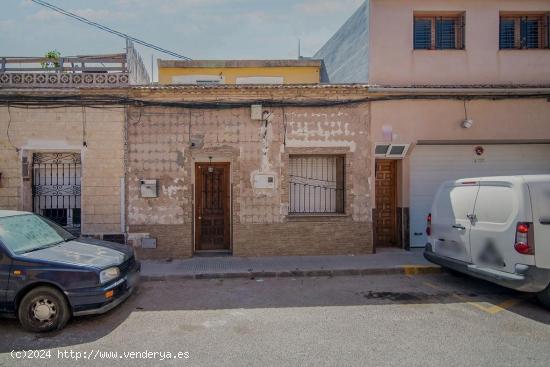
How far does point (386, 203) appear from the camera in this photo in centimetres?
904

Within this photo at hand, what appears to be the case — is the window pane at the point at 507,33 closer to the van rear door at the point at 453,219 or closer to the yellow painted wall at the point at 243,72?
the van rear door at the point at 453,219

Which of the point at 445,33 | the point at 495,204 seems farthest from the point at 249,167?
the point at 445,33

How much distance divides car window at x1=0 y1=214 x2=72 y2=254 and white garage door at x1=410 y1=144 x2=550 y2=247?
7884 mm

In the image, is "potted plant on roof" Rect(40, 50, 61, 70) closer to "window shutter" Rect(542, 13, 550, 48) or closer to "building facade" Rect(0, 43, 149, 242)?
"building facade" Rect(0, 43, 149, 242)

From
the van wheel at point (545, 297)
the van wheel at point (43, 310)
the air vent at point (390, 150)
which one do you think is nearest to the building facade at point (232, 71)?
the air vent at point (390, 150)

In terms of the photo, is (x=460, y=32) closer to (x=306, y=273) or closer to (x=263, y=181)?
(x=263, y=181)

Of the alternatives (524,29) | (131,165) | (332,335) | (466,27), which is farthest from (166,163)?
(524,29)

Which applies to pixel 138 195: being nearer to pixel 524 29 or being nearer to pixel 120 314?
pixel 120 314

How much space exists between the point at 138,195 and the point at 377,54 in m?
6.81

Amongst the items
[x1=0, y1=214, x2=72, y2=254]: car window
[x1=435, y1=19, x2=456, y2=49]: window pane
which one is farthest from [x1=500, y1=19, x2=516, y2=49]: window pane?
[x1=0, y1=214, x2=72, y2=254]: car window

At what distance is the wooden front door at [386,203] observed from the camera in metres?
8.99

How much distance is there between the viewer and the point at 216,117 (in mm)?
8203

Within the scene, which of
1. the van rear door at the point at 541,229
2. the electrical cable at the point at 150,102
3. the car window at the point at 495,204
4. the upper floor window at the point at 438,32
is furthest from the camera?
the upper floor window at the point at 438,32

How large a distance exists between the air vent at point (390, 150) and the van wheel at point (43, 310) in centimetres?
709
